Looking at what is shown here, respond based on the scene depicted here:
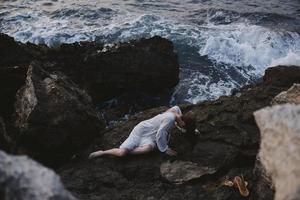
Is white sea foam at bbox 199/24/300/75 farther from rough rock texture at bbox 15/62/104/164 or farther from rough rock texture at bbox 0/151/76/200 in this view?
rough rock texture at bbox 0/151/76/200

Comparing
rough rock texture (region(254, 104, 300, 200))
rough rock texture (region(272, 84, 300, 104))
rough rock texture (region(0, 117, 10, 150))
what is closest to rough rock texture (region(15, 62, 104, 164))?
rough rock texture (region(0, 117, 10, 150))

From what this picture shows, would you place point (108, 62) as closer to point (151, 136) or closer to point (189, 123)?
point (151, 136)

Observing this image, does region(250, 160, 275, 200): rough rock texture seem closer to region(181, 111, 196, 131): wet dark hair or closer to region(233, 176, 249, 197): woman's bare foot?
region(233, 176, 249, 197): woman's bare foot

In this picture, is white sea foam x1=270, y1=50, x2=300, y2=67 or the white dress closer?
the white dress

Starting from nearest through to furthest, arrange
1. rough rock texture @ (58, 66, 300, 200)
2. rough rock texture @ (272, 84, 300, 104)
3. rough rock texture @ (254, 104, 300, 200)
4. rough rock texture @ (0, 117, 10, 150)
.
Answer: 1. rough rock texture @ (254, 104, 300, 200)
2. rough rock texture @ (58, 66, 300, 200)
3. rough rock texture @ (0, 117, 10, 150)
4. rough rock texture @ (272, 84, 300, 104)

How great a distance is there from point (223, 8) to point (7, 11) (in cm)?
875

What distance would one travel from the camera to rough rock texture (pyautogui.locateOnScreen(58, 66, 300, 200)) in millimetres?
6590

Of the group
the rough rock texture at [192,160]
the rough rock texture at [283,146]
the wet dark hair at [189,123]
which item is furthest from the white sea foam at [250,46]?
the rough rock texture at [283,146]

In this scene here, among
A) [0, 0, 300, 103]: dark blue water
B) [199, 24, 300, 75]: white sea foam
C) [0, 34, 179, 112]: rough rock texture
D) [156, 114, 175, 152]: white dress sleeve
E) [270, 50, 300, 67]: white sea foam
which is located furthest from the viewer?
[199, 24, 300, 75]: white sea foam

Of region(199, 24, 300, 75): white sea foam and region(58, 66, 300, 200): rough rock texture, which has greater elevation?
region(58, 66, 300, 200): rough rock texture

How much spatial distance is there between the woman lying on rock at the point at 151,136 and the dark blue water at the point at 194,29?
4.67 m

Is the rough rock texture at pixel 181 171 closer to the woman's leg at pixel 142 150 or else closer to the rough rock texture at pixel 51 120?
the woman's leg at pixel 142 150

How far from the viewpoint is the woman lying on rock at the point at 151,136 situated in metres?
7.57

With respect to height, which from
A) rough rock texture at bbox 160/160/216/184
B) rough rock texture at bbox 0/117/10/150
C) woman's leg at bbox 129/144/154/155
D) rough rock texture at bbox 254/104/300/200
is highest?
rough rock texture at bbox 254/104/300/200
